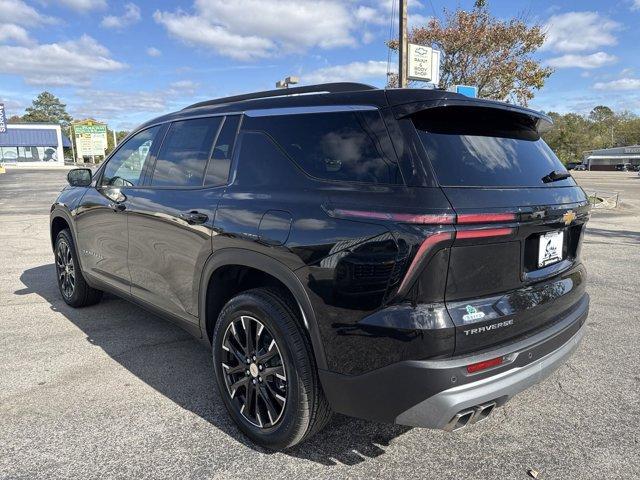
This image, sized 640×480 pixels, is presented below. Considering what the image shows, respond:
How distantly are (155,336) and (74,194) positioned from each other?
5.47 feet

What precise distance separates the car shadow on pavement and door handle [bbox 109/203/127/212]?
45.2 inches

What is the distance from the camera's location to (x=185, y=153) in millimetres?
3400

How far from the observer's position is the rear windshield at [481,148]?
88.5 inches

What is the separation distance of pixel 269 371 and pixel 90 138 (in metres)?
55.4

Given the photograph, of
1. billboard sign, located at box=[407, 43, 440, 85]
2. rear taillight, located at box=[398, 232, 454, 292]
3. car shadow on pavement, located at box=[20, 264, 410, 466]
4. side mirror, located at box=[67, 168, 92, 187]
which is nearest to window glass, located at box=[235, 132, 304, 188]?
rear taillight, located at box=[398, 232, 454, 292]

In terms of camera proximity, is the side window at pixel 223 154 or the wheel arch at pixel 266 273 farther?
the side window at pixel 223 154

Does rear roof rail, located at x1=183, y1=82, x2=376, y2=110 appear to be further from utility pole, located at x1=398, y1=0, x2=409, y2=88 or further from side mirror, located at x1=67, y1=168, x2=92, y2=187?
utility pole, located at x1=398, y1=0, x2=409, y2=88

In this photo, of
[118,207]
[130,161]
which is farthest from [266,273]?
[130,161]

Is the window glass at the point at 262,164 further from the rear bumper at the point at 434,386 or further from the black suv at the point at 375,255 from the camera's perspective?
the rear bumper at the point at 434,386

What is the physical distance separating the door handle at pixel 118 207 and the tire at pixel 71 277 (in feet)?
3.83

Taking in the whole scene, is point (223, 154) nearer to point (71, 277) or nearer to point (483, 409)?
point (483, 409)

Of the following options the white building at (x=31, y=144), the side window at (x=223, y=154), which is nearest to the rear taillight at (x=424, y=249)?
the side window at (x=223, y=154)

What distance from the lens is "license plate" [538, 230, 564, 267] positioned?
246 centimetres

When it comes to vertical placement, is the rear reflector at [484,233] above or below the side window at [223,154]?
below
